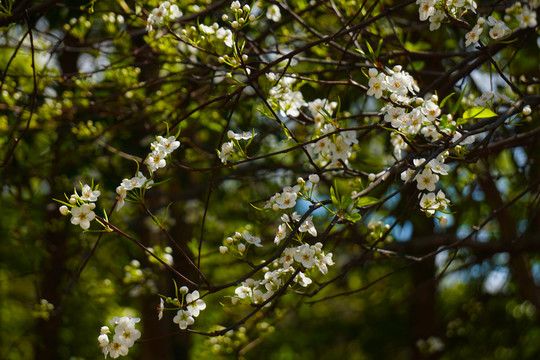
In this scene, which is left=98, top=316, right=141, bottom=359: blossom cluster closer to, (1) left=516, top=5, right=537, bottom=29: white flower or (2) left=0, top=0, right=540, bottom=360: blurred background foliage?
(2) left=0, top=0, right=540, bottom=360: blurred background foliage

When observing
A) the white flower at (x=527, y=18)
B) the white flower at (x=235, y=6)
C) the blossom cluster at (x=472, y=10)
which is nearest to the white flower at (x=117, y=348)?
the white flower at (x=235, y=6)

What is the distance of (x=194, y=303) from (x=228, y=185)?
4002mm

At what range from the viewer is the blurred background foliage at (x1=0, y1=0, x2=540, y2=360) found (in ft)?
9.78

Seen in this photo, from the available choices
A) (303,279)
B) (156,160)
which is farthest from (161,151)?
(303,279)

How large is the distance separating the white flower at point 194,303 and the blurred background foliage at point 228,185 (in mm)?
90

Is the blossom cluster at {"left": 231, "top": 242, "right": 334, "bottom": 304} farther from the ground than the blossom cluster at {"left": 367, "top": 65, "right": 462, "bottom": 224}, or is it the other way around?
the blossom cluster at {"left": 367, "top": 65, "right": 462, "bottom": 224}

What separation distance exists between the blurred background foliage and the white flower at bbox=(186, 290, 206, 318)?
90mm

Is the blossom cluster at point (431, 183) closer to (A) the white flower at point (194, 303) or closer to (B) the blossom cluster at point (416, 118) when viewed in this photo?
(B) the blossom cluster at point (416, 118)

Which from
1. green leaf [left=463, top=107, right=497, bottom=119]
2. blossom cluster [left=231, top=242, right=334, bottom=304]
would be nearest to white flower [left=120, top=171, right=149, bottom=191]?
blossom cluster [left=231, top=242, right=334, bottom=304]

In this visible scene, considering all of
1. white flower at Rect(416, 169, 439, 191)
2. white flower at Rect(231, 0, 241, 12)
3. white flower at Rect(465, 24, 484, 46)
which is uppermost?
white flower at Rect(231, 0, 241, 12)

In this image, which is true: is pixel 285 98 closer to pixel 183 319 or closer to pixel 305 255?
pixel 305 255

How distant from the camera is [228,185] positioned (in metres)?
5.96

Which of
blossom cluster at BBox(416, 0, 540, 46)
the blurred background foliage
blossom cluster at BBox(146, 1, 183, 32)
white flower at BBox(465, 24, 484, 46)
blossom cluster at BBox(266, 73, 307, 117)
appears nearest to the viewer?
blossom cluster at BBox(416, 0, 540, 46)

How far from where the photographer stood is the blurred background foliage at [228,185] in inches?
117
